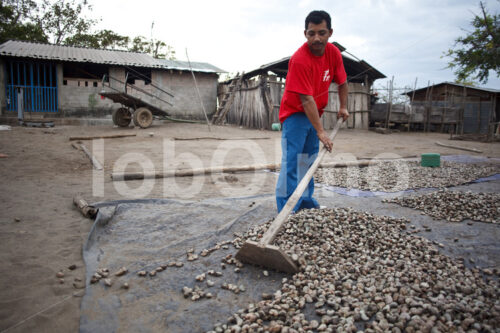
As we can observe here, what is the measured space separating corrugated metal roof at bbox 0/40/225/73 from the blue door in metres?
0.54

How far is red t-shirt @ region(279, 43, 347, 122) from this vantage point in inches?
88.9

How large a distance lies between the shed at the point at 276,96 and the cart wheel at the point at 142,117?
4.19 meters

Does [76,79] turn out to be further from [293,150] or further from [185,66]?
[293,150]

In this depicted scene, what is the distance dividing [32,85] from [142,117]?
5034mm

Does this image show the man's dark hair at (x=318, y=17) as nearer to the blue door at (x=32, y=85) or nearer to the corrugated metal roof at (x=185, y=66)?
the corrugated metal roof at (x=185, y=66)

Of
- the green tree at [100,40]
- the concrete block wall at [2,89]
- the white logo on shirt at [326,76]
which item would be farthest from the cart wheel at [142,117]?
the green tree at [100,40]

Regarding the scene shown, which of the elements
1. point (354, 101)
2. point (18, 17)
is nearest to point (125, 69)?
point (354, 101)

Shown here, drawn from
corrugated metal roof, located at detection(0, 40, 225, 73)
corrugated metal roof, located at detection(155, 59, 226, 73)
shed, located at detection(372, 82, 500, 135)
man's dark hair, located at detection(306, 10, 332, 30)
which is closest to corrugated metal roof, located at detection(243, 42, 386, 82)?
shed, located at detection(372, 82, 500, 135)

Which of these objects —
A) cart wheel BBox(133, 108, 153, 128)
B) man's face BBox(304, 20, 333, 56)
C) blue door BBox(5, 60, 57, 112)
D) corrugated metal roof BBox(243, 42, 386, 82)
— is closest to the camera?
man's face BBox(304, 20, 333, 56)

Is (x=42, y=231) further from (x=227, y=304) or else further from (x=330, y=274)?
(x=330, y=274)

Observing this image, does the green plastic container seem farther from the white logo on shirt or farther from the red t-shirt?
the white logo on shirt

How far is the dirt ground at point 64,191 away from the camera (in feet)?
5.01

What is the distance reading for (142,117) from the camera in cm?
984

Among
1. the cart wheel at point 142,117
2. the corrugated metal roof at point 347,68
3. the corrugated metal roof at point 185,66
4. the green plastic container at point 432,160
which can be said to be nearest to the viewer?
the green plastic container at point 432,160
